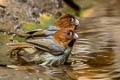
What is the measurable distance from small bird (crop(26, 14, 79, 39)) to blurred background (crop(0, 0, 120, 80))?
402 mm

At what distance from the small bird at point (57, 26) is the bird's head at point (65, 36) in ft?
0.44

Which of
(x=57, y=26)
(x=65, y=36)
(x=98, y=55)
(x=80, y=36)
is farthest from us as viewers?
(x=80, y=36)

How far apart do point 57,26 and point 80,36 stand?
4.85 ft

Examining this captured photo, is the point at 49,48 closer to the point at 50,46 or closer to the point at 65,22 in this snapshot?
the point at 50,46

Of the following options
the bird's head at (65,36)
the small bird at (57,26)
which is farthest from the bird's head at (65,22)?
the bird's head at (65,36)

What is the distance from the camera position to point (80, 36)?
6.14 m

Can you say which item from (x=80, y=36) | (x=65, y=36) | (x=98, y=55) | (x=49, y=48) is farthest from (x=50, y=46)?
(x=80, y=36)

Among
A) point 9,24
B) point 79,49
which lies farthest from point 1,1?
point 79,49

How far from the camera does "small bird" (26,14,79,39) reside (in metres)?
4.48

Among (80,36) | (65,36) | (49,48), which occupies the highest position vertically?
(65,36)

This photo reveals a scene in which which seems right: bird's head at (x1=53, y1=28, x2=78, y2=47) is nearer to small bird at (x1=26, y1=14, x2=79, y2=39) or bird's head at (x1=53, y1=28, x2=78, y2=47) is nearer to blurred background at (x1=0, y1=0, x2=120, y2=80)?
small bird at (x1=26, y1=14, x2=79, y2=39)

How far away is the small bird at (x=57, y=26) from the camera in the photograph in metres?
4.48

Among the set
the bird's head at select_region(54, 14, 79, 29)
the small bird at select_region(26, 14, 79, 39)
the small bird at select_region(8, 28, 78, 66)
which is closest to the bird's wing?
the small bird at select_region(8, 28, 78, 66)

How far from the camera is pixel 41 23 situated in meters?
6.09
